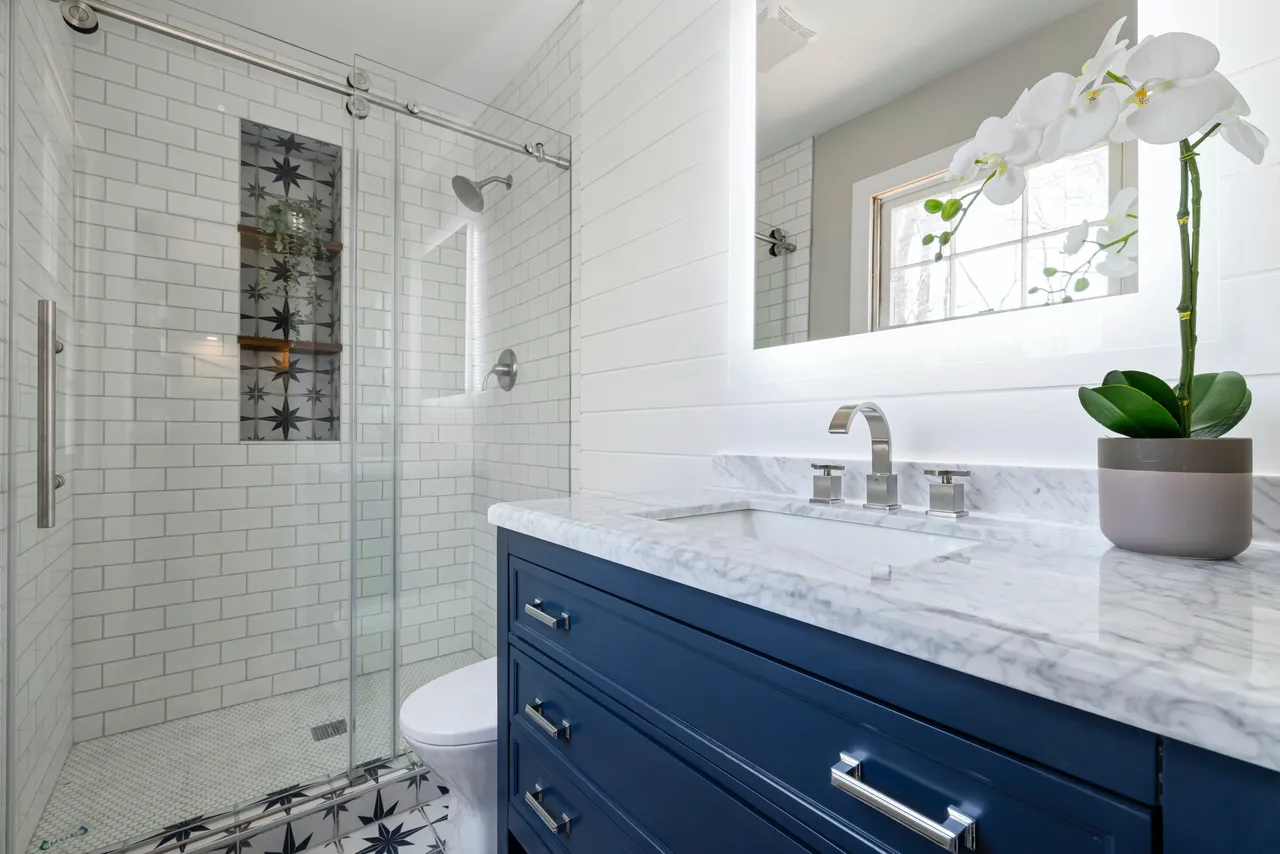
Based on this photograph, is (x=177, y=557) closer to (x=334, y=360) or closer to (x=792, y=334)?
(x=334, y=360)

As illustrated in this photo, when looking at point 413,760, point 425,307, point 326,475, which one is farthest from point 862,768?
point 326,475

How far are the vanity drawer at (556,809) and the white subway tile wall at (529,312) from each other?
3.82ft

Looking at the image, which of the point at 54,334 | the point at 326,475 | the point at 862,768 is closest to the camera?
the point at 862,768


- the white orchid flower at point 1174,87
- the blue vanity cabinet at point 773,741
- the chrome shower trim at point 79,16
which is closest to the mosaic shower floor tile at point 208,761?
the blue vanity cabinet at point 773,741

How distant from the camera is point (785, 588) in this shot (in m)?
0.60

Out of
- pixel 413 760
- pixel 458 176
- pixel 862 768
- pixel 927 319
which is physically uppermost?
pixel 458 176

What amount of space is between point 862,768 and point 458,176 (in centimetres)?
231

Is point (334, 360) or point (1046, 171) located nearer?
point (1046, 171)

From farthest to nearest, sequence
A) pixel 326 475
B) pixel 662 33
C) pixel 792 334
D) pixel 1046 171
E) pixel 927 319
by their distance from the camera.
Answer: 1. pixel 326 475
2. pixel 662 33
3. pixel 792 334
4. pixel 927 319
5. pixel 1046 171

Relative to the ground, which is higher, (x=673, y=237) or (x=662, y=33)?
(x=662, y=33)

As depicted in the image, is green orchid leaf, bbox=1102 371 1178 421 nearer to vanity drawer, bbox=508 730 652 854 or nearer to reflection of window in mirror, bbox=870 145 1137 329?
reflection of window in mirror, bbox=870 145 1137 329

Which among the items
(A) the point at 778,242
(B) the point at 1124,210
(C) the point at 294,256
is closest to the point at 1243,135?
(B) the point at 1124,210

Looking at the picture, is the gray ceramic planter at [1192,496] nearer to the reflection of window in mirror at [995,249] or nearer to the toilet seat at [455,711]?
the reflection of window in mirror at [995,249]

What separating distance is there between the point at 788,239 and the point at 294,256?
198 cm
